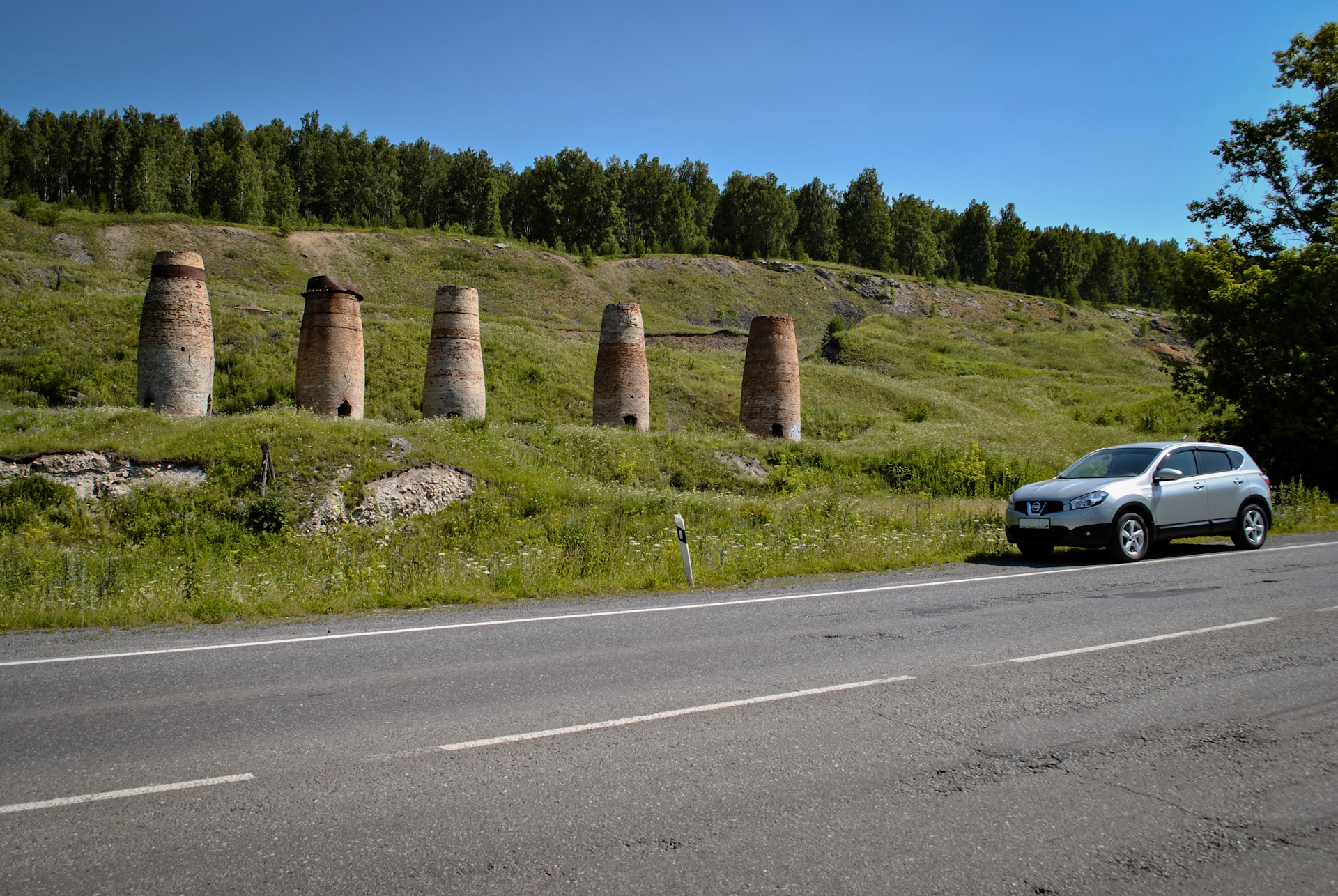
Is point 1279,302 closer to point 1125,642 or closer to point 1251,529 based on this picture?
point 1251,529

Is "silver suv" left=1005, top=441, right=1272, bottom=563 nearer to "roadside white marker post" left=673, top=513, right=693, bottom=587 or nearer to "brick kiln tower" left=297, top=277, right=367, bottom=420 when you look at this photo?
"roadside white marker post" left=673, top=513, right=693, bottom=587

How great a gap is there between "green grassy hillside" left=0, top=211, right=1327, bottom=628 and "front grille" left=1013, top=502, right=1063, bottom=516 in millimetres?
1214

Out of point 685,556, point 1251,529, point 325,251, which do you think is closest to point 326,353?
point 685,556

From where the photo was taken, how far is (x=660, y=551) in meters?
12.6

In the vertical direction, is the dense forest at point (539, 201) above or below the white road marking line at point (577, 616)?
above

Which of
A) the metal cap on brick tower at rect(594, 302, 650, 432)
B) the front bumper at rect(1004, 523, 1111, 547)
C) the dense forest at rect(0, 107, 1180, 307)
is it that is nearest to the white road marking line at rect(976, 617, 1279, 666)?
the front bumper at rect(1004, 523, 1111, 547)

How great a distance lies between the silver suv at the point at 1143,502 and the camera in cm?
1171

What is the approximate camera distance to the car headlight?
11.7m

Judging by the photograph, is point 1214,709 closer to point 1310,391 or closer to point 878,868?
Answer: point 878,868

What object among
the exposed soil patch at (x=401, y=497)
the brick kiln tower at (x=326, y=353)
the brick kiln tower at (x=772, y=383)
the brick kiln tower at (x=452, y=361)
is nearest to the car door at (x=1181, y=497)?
the exposed soil patch at (x=401, y=497)

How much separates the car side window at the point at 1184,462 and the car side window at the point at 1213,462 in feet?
0.43

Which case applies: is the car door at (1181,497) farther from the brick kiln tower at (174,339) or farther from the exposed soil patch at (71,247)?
the exposed soil patch at (71,247)

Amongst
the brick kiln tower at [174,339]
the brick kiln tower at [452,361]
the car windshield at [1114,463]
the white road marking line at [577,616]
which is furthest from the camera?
the brick kiln tower at [452,361]

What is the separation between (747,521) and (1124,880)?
15.5 metres
